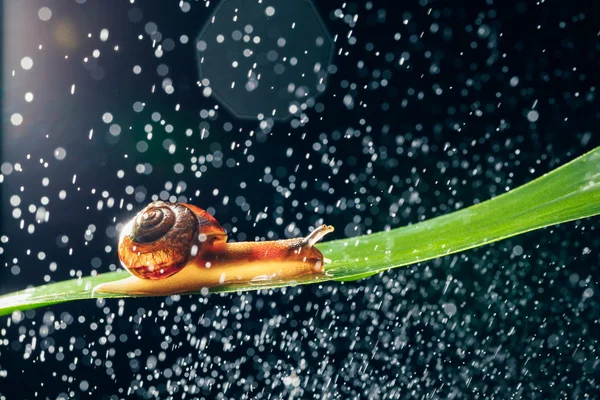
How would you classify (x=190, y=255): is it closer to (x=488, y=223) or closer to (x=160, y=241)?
(x=160, y=241)

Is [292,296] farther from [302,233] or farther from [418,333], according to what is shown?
[418,333]

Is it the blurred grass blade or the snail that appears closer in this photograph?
the blurred grass blade

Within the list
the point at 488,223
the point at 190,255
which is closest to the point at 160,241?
the point at 190,255

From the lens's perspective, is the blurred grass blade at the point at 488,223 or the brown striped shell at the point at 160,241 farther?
the brown striped shell at the point at 160,241

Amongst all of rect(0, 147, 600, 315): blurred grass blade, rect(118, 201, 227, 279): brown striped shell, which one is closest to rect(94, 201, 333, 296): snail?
rect(118, 201, 227, 279): brown striped shell

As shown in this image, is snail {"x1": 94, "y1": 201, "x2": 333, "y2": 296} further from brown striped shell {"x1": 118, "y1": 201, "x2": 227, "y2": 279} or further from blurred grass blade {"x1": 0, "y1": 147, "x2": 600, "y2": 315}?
blurred grass blade {"x1": 0, "y1": 147, "x2": 600, "y2": 315}

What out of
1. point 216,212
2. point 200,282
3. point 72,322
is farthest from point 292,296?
point 200,282

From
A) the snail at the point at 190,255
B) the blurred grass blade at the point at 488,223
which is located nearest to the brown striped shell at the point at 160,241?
the snail at the point at 190,255

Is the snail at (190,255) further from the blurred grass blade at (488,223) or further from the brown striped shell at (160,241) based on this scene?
the blurred grass blade at (488,223)
